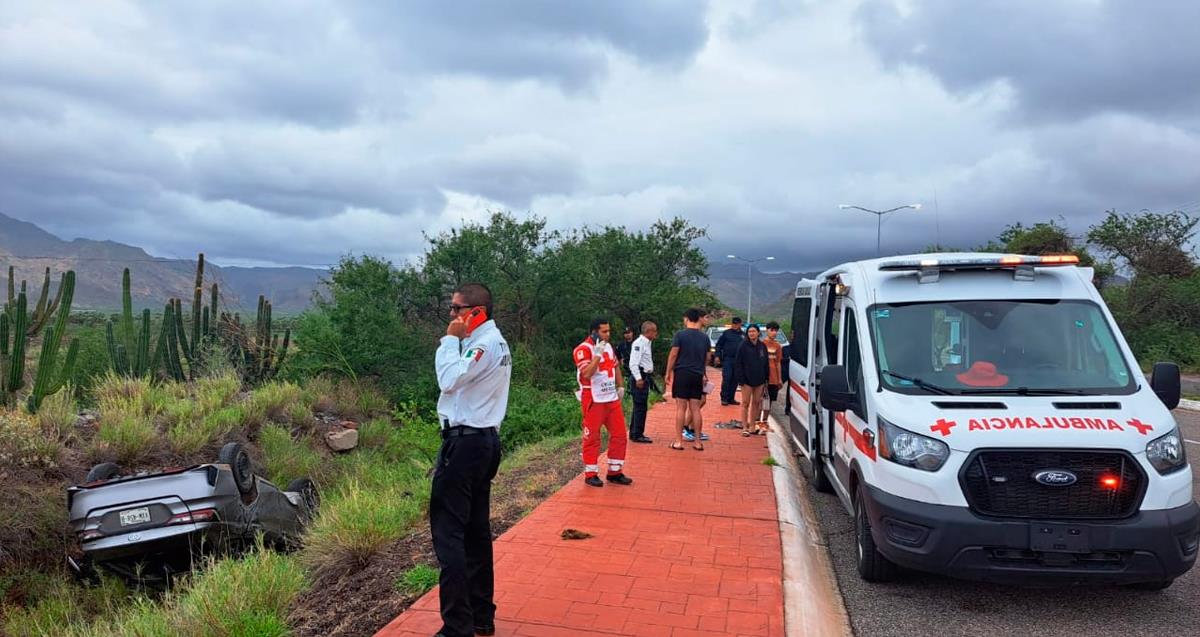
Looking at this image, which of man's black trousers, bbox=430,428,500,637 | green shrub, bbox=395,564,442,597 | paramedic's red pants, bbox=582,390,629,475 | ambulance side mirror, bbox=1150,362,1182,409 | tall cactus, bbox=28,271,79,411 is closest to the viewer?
man's black trousers, bbox=430,428,500,637

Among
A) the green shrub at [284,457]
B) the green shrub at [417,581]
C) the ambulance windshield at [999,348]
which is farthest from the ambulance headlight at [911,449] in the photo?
the green shrub at [284,457]

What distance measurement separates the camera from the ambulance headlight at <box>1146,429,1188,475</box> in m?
4.28

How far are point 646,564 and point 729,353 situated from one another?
30.8 ft

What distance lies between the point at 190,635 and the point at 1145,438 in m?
5.27

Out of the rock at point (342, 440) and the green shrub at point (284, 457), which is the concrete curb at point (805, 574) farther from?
the rock at point (342, 440)

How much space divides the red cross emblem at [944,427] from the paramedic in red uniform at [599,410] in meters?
3.41

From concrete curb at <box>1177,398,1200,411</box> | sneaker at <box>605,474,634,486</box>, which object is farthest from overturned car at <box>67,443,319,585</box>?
concrete curb at <box>1177,398,1200,411</box>

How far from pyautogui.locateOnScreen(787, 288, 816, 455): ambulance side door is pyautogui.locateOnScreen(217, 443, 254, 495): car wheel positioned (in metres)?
5.52

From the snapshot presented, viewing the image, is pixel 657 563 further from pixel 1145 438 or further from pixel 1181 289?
pixel 1181 289

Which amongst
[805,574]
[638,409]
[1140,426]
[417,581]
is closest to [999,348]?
[1140,426]

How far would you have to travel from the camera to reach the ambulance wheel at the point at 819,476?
7653mm

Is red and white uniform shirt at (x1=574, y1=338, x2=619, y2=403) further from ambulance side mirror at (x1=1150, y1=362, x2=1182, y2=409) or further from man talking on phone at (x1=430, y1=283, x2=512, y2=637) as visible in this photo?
ambulance side mirror at (x1=1150, y1=362, x2=1182, y2=409)

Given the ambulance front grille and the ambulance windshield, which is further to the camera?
the ambulance windshield

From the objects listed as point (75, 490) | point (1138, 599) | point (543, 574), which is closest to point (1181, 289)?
point (1138, 599)
